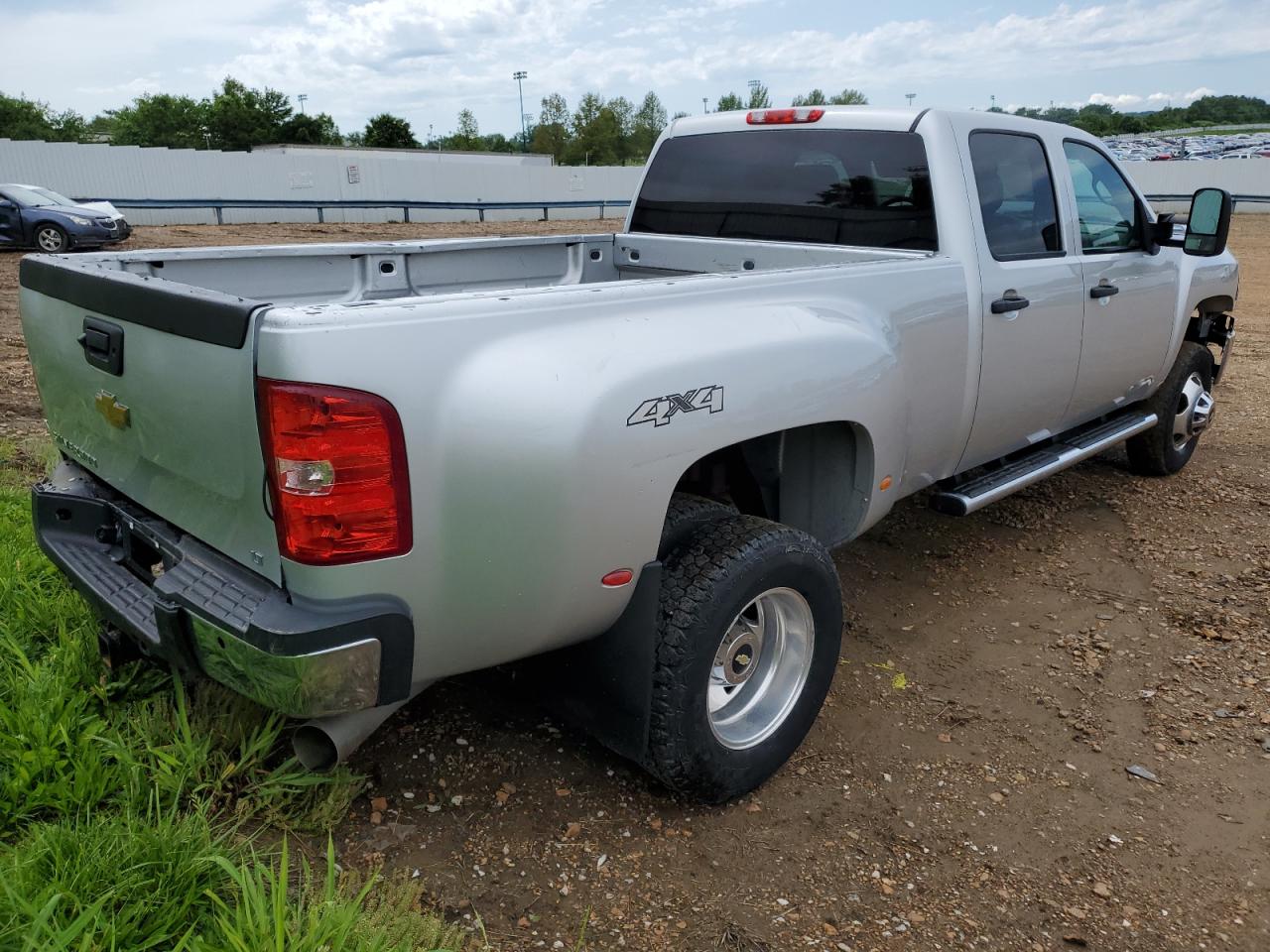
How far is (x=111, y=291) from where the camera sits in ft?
8.00

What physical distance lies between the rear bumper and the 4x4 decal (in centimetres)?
70

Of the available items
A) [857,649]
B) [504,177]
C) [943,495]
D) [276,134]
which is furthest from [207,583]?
[276,134]

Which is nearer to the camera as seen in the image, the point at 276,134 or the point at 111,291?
the point at 111,291

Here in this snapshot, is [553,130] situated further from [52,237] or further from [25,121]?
[52,237]

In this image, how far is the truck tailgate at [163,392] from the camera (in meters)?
2.11

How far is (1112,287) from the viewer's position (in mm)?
4445

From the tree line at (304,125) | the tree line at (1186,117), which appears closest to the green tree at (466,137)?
the tree line at (304,125)

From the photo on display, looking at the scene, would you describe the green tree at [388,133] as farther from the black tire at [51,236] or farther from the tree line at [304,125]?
the black tire at [51,236]

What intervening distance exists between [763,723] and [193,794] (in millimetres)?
1588

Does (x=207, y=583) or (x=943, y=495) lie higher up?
(x=207, y=583)

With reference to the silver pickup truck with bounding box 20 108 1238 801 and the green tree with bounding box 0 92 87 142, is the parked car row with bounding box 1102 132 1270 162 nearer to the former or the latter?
the silver pickup truck with bounding box 20 108 1238 801

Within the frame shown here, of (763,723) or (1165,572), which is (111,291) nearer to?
(763,723)

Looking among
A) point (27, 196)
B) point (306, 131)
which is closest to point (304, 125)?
point (306, 131)

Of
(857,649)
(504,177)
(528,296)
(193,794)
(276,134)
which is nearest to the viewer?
(528,296)
